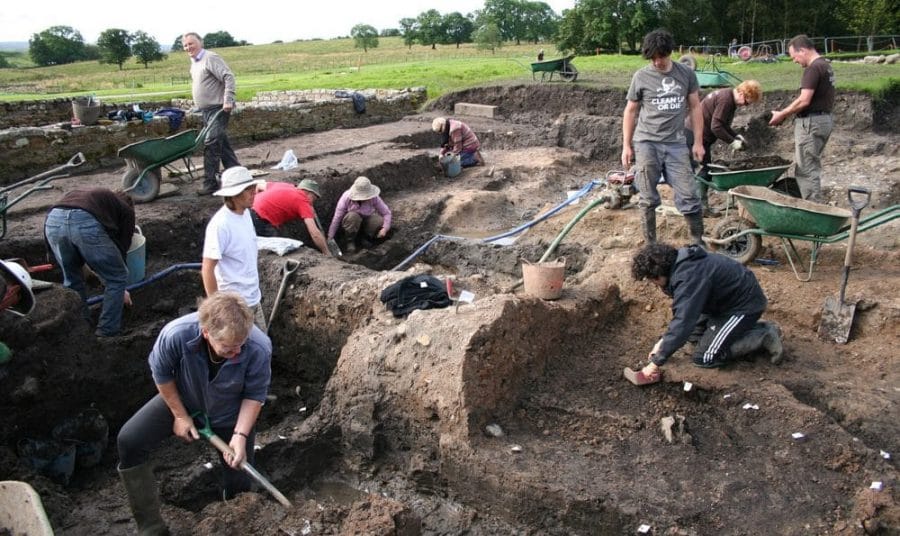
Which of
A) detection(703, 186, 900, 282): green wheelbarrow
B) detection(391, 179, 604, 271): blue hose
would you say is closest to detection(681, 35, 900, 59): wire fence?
detection(391, 179, 604, 271): blue hose

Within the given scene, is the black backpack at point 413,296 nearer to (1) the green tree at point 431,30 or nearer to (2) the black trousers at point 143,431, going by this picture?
(2) the black trousers at point 143,431

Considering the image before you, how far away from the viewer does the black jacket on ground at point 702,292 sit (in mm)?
4711

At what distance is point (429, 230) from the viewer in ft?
31.9

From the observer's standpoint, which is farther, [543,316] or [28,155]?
[28,155]

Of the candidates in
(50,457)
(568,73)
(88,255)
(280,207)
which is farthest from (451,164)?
(50,457)

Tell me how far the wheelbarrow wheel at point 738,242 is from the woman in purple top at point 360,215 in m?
4.12

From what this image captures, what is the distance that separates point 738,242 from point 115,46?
60.5m

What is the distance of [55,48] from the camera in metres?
68.8

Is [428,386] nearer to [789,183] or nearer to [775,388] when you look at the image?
[775,388]

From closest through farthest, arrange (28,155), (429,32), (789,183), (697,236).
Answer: (697,236) → (789,183) → (28,155) → (429,32)

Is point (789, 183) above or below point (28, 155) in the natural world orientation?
below

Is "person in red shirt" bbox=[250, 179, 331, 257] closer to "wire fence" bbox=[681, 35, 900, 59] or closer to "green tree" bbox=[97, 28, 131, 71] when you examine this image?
"wire fence" bbox=[681, 35, 900, 59]

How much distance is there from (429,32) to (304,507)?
73.1m

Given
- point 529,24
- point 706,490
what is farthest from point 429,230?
point 529,24
